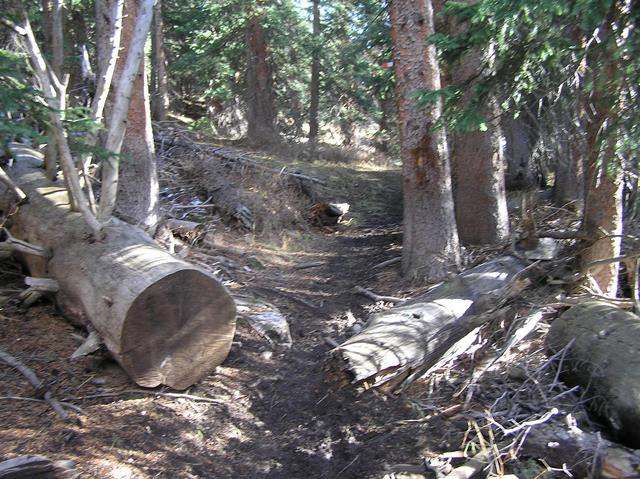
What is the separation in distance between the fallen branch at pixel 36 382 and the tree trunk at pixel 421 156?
5236 mm

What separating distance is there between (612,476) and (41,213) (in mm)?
6311

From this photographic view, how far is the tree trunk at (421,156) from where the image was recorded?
25.6ft

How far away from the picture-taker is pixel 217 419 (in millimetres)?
5004

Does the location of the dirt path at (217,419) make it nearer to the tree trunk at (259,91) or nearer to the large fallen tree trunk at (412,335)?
the large fallen tree trunk at (412,335)

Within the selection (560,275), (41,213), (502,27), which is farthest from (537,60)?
(41,213)

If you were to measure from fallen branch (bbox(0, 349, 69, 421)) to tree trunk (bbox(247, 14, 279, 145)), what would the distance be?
1325 centimetres

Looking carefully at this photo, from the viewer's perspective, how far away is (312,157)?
18094 millimetres

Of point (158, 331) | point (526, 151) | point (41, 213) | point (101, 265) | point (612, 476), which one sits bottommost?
point (612, 476)

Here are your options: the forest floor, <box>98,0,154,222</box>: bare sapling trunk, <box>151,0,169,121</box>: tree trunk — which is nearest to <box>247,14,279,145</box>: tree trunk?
<box>151,0,169,121</box>: tree trunk

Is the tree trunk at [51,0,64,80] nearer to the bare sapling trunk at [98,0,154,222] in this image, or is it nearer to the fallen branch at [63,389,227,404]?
the bare sapling trunk at [98,0,154,222]

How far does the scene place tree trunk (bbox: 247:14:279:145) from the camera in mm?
17750

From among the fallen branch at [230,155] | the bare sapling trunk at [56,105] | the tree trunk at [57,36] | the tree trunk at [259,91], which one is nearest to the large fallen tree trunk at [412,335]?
the bare sapling trunk at [56,105]

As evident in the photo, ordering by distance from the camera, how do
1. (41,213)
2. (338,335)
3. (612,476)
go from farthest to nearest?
1. (338,335)
2. (41,213)
3. (612,476)

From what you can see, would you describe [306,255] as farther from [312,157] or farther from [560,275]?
[312,157]
